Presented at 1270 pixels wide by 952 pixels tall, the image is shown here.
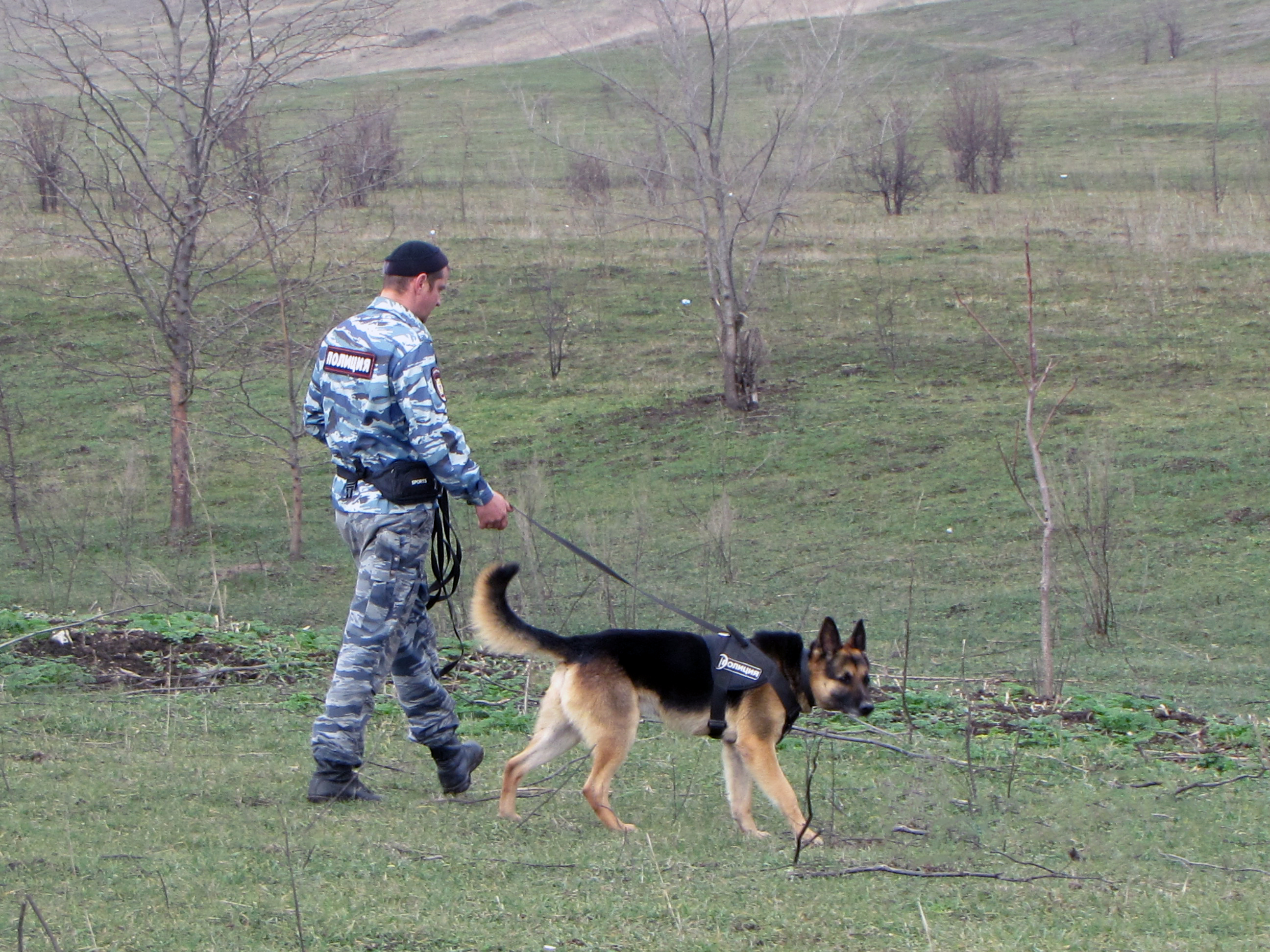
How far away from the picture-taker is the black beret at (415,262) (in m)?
5.21

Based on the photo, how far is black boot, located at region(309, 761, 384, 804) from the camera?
5.20 meters

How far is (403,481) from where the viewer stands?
5.10 m

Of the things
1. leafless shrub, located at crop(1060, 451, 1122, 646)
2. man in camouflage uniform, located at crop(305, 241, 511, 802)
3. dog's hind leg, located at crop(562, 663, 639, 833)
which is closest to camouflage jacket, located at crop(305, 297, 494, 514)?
man in camouflage uniform, located at crop(305, 241, 511, 802)

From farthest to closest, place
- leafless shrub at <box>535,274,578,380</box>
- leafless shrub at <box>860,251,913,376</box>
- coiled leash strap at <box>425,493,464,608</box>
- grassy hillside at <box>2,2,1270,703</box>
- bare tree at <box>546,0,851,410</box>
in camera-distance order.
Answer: leafless shrub at <box>535,274,578,380</box>
leafless shrub at <box>860,251,913,376</box>
bare tree at <box>546,0,851,410</box>
grassy hillside at <box>2,2,1270,703</box>
coiled leash strap at <box>425,493,464,608</box>

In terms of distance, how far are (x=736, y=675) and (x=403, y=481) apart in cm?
155

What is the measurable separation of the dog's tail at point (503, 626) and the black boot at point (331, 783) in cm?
74

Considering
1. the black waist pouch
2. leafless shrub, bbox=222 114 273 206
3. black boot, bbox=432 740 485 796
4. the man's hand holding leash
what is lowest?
black boot, bbox=432 740 485 796

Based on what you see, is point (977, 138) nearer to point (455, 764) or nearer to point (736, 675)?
point (736, 675)

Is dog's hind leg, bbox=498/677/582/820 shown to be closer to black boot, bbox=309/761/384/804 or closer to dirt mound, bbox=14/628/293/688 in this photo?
black boot, bbox=309/761/384/804

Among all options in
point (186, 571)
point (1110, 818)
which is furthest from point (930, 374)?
point (1110, 818)

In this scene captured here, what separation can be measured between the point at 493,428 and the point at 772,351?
17.6 ft

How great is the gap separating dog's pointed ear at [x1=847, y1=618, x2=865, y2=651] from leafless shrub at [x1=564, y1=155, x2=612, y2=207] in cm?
2604

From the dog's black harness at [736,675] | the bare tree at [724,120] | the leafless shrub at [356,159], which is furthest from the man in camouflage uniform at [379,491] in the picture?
the bare tree at [724,120]

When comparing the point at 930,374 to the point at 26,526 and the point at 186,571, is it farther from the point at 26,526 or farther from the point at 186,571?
the point at 26,526
